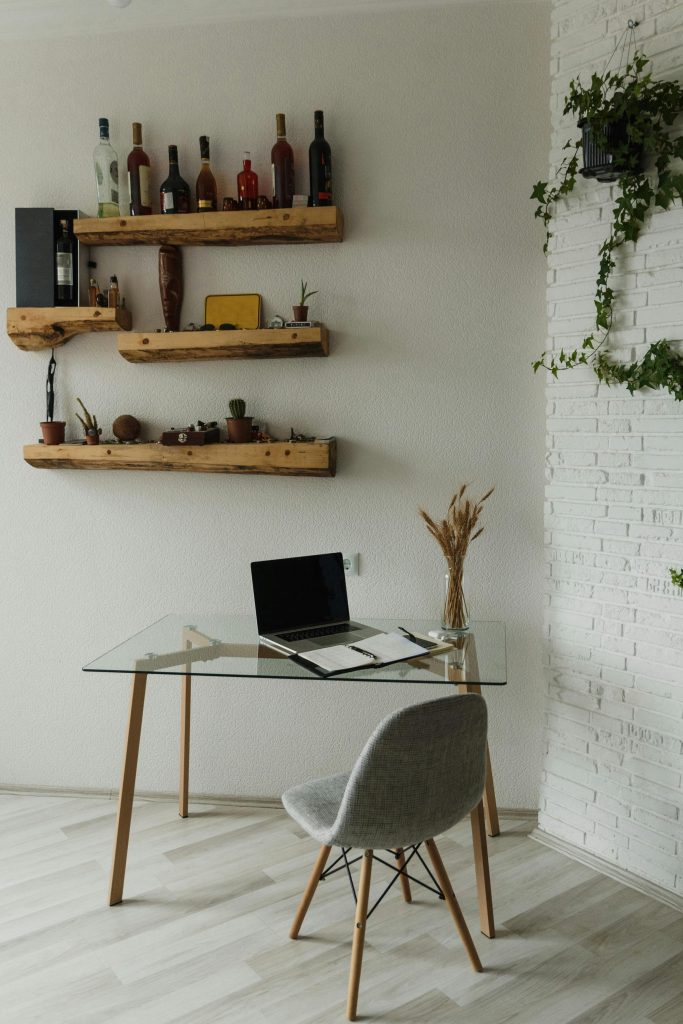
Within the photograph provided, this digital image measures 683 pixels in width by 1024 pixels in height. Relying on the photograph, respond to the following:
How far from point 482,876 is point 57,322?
2264 mm

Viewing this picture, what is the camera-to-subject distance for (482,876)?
223 cm

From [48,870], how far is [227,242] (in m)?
2.17

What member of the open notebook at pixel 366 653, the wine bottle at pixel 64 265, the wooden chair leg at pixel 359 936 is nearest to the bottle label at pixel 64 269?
the wine bottle at pixel 64 265

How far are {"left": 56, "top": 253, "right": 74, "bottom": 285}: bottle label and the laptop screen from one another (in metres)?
1.28

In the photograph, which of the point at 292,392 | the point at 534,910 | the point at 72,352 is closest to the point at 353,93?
the point at 292,392

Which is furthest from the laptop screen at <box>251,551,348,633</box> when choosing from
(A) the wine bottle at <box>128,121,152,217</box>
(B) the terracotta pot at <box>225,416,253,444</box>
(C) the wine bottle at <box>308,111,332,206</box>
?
(A) the wine bottle at <box>128,121,152,217</box>

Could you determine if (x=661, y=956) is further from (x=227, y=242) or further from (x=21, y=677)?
(x=227, y=242)

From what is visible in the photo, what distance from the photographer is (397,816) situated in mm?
1845

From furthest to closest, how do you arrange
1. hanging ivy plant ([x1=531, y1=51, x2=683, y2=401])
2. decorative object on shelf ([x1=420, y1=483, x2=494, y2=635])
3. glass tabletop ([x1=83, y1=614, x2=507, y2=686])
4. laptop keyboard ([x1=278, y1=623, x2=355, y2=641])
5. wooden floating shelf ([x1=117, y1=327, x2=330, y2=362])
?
wooden floating shelf ([x1=117, y1=327, x2=330, y2=362]) → decorative object on shelf ([x1=420, y1=483, x2=494, y2=635]) → laptop keyboard ([x1=278, y1=623, x2=355, y2=641]) → hanging ivy plant ([x1=531, y1=51, x2=683, y2=401]) → glass tabletop ([x1=83, y1=614, x2=507, y2=686])

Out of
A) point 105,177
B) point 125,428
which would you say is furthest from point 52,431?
point 105,177

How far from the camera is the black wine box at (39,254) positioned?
290 cm

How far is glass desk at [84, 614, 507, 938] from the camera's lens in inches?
86.4

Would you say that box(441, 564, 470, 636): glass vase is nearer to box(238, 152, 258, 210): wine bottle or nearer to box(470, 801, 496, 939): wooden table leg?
box(470, 801, 496, 939): wooden table leg

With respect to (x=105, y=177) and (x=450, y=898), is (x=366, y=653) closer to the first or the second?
(x=450, y=898)
